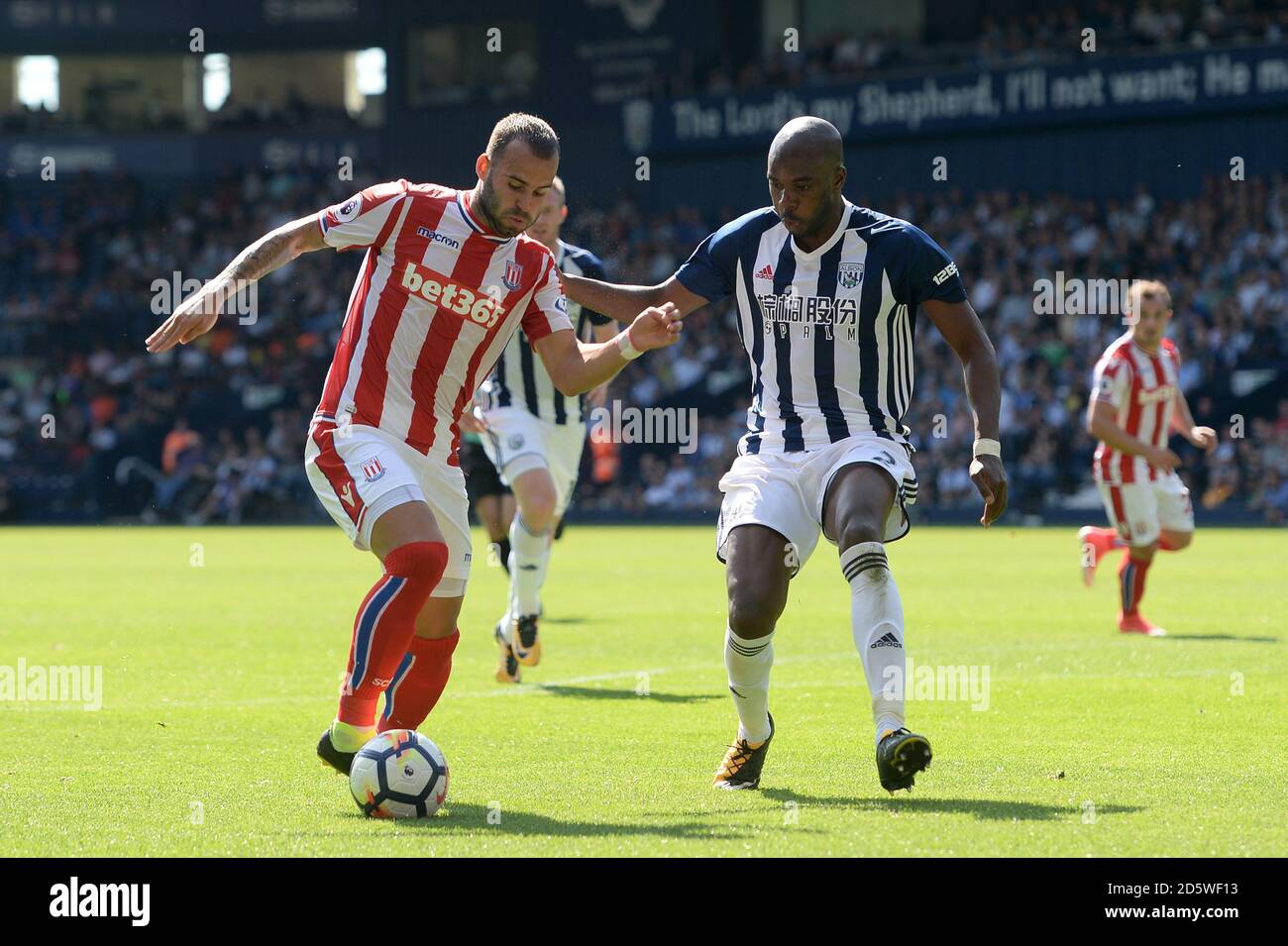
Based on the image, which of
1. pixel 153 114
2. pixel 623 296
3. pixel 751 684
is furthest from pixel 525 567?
pixel 153 114

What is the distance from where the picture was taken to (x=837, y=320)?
21.0 feet

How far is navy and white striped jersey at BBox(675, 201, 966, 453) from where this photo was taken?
635 centimetres

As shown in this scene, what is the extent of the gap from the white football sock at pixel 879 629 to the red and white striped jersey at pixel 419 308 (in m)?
1.51

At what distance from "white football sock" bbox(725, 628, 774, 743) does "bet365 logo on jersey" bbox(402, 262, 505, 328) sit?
4.73 ft

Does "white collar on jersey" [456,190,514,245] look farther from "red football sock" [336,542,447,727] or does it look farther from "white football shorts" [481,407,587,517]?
"white football shorts" [481,407,587,517]

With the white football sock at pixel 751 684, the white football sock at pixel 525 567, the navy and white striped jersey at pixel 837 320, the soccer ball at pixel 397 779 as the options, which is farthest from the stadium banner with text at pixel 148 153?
the soccer ball at pixel 397 779

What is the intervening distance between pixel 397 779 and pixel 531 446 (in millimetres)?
4961

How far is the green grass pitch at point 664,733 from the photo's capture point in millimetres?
5250

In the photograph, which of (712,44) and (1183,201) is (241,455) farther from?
(1183,201)

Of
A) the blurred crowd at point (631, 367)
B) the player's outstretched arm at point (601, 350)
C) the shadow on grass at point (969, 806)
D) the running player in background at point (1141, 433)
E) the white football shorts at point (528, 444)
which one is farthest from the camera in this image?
the blurred crowd at point (631, 367)

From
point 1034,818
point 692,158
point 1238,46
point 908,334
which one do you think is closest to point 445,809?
point 1034,818

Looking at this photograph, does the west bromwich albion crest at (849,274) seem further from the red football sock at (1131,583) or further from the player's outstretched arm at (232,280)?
the red football sock at (1131,583)

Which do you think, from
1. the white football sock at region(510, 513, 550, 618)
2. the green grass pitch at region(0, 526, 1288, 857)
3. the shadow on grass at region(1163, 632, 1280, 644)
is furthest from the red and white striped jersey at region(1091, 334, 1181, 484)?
the white football sock at region(510, 513, 550, 618)
